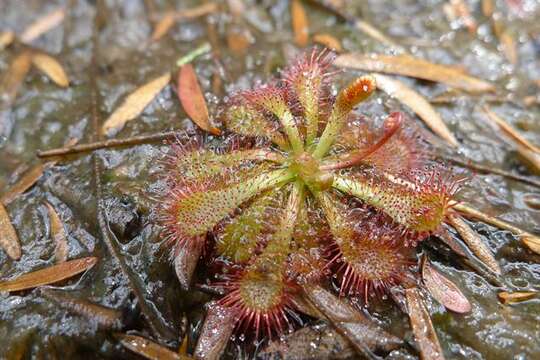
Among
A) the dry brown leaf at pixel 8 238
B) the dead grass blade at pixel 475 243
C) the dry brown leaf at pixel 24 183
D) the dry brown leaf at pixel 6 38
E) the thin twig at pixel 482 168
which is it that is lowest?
the dry brown leaf at pixel 8 238

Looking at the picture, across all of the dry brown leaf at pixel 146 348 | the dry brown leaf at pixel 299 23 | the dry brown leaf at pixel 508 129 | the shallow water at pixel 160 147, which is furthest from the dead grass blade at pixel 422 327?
the dry brown leaf at pixel 299 23

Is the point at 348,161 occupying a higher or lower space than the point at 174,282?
higher

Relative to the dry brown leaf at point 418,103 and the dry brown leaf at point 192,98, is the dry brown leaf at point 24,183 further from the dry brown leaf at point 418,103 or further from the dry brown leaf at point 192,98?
the dry brown leaf at point 418,103

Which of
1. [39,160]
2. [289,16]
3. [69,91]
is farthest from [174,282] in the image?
[289,16]

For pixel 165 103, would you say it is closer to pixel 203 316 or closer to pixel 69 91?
pixel 69 91

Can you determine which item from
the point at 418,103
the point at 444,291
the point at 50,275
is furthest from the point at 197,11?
the point at 444,291

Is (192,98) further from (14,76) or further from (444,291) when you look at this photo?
(444,291)
